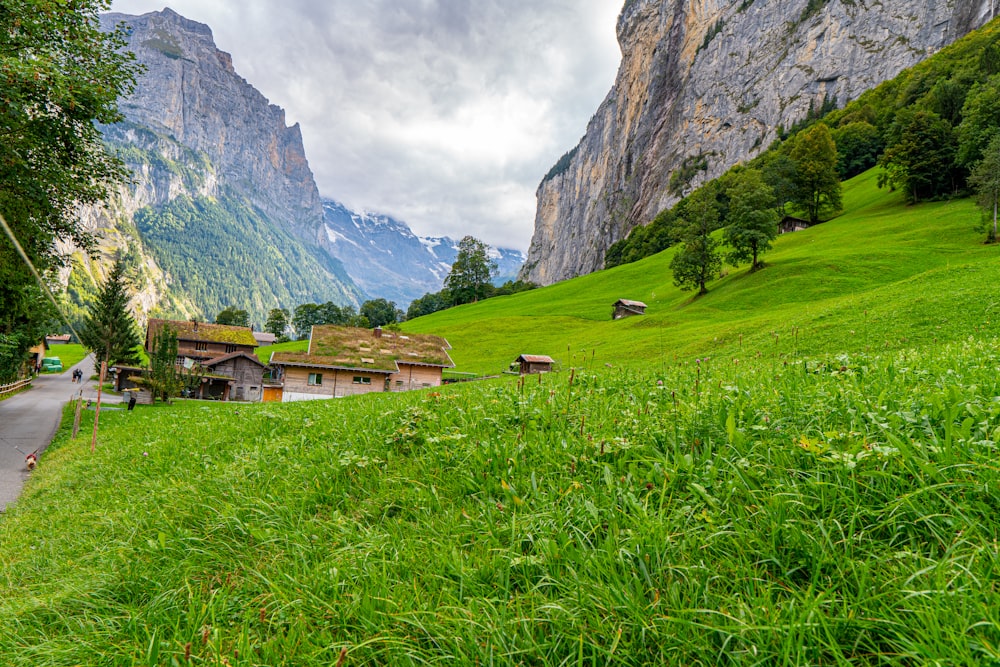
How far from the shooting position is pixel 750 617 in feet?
6.64

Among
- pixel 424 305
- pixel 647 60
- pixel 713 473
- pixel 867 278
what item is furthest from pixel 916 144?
pixel 647 60

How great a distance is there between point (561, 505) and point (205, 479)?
5.23m

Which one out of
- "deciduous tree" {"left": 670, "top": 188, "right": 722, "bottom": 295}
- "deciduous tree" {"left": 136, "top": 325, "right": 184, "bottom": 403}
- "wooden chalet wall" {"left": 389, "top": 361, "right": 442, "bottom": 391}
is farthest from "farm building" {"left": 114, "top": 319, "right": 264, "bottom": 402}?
"deciduous tree" {"left": 670, "top": 188, "right": 722, "bottom": 295}

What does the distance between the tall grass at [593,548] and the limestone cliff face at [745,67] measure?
16566 centimetres

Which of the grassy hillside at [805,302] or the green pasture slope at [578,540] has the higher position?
the grassy hillside at [805,302]

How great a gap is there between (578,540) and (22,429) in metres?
34.4

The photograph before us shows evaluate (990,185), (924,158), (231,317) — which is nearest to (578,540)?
(990,185)

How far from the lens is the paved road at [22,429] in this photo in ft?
44.0

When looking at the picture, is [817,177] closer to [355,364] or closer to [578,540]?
[355,364]

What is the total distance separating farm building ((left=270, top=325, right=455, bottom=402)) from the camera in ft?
155

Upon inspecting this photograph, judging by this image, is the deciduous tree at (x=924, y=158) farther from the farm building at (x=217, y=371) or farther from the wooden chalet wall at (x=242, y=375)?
the wooden chalet wall at (x=242, y=375)

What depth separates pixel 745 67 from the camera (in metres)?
155

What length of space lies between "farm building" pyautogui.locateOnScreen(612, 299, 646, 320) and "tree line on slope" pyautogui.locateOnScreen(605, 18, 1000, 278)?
8796mm

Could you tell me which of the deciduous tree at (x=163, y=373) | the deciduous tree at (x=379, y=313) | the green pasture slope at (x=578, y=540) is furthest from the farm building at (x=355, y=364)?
the deciduous tree at (x=379, y=313)
